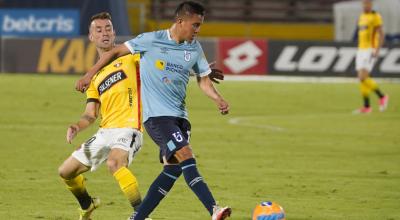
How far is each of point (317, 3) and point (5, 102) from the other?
20.9 meters

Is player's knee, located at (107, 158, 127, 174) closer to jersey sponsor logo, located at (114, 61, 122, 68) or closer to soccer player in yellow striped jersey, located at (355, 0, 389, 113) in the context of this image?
jersey sponsor logo, located at (114, 61, 122, 68)

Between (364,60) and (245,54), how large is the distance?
7.68 meters

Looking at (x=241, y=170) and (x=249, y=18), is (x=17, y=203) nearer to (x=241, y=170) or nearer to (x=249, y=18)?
(x=241, y=170)

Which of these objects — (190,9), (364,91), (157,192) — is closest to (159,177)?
(157,192)

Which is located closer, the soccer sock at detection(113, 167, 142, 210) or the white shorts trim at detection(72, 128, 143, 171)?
the soccer sock at detection(113, 167, 142, 210)

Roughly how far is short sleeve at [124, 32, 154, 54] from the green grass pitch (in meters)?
2.06

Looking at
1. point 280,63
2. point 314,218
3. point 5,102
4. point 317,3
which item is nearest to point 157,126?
point 314,218

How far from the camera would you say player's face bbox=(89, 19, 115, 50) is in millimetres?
10703

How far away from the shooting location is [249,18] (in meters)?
44.2

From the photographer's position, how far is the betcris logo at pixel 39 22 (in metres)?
34.1

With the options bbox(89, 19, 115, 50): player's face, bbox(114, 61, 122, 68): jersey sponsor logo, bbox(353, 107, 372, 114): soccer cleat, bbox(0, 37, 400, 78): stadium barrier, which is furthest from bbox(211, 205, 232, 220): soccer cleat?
bbox(0, 37, 400, 78): stadium barrier

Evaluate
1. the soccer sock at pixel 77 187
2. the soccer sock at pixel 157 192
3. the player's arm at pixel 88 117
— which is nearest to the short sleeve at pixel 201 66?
the soccer sock at pixel 157 192

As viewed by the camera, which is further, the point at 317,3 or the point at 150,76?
the point at 317,3

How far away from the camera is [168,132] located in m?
10.0
